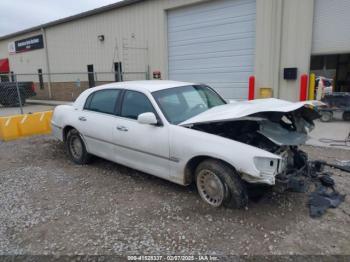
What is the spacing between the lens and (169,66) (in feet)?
42.4

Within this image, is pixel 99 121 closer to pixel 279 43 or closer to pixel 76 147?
pixel 76 147

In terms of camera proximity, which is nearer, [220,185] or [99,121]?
[220,185]

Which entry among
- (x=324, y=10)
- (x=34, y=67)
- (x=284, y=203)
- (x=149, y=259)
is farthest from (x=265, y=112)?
(x=34, y=67)

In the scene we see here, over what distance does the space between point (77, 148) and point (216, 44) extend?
25.3 feet

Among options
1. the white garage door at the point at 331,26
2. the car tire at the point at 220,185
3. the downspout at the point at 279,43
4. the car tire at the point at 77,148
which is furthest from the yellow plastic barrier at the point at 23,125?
the white garage door at the point at 331,26

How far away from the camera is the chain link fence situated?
1483 centimetres

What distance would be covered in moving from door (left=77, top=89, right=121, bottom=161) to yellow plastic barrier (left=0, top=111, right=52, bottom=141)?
12.2 ft

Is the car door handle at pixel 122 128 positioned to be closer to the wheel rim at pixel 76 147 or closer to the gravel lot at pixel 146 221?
the gravel lot at pixel 146 221

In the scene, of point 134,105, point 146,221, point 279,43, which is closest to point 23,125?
point 134,105

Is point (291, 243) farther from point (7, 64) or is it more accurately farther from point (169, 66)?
point (7, 64)

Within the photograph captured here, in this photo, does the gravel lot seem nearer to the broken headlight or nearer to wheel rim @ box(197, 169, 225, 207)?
wheel rim @ box(197, 169, 225, 207)

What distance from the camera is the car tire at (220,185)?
3322mm

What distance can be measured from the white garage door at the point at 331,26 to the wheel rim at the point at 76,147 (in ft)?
25.1

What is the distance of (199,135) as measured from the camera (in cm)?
352
